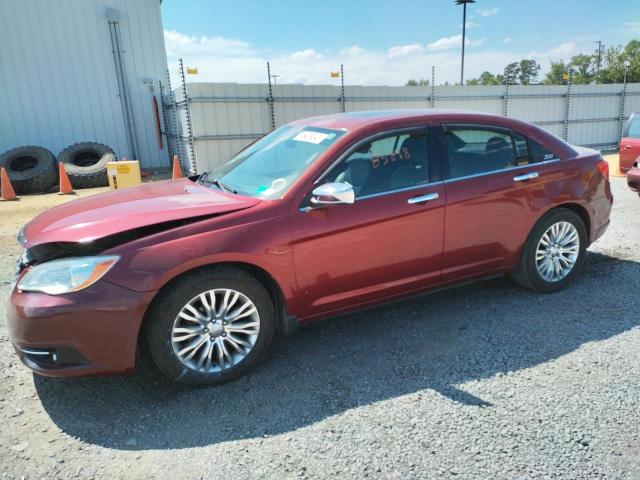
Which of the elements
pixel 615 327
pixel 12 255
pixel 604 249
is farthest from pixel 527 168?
pixel 12 255

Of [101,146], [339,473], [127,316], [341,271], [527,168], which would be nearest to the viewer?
[339,473]

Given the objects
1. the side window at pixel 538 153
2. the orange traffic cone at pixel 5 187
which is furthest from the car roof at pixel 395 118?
the orange traffic cone at pixel 5 187

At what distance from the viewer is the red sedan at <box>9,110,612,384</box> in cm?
261

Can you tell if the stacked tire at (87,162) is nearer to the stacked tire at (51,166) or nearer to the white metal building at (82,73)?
the stacked tire at (51,166)

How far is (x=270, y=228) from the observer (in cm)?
294

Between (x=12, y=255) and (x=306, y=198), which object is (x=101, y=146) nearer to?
(x=12, y=255)

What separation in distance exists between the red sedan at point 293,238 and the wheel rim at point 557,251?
0.02 metres

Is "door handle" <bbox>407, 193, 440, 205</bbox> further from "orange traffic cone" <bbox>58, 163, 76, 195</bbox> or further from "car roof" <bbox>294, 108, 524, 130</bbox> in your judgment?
"orange traffic cone" <bbox>58, 163, 76, 195</bbox>

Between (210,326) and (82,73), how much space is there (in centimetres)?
1437

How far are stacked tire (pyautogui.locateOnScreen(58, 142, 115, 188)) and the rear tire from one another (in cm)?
1099

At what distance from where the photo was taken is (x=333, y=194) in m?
2.92

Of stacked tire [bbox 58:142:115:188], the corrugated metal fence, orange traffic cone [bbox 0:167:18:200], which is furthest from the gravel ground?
the corrugated metal fence

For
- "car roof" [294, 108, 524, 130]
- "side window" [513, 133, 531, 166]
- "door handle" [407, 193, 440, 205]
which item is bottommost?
"door handle" [407, 193, 440, 205]

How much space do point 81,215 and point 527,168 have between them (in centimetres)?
342
